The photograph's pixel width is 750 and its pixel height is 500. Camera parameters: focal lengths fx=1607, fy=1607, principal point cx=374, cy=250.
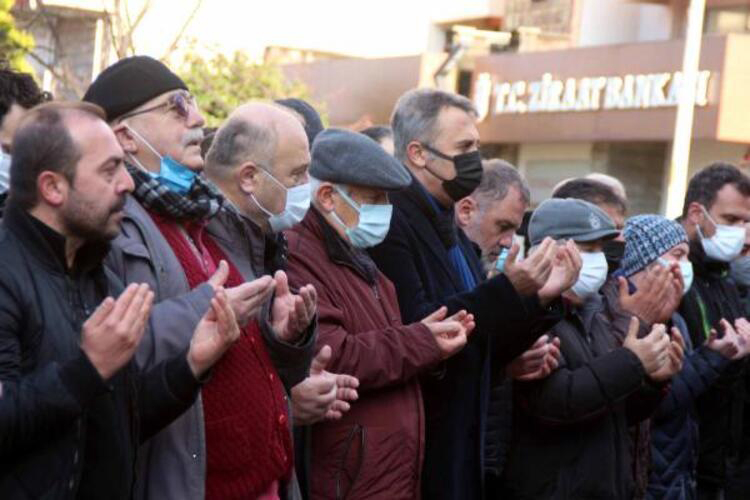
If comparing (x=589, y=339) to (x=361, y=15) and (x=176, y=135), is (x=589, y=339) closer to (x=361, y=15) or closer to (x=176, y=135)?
(x=176, y=135)

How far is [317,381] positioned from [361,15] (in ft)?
94.1

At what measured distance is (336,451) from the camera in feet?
18.5

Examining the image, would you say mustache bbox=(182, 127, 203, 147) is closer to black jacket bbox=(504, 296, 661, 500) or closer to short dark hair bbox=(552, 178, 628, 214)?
black jacket bbox=(504, 296, 661, 500)

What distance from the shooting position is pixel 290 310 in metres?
5.15

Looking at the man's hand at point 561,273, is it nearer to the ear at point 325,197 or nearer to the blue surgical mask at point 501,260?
the blue surgical mask at point 501,260

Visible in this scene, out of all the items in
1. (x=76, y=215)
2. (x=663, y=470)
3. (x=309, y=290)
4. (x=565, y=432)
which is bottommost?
(x=663, y=470)

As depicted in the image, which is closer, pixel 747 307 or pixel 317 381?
pixel 317 381

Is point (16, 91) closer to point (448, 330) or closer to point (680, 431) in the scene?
point (448, 330)

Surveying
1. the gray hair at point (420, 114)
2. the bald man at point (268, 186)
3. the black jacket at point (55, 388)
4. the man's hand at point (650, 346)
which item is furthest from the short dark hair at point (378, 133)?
the black jacket at point (55, 388)

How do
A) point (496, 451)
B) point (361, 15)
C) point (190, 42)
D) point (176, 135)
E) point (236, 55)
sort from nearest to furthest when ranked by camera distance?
point (176, 135) < point (496, 451) < point (190, 42) < point (236, 55) < point (361, 15)

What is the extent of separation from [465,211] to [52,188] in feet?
12.0

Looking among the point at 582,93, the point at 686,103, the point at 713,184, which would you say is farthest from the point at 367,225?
the point at 582,93

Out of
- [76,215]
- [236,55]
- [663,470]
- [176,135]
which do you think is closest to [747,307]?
[663,470]

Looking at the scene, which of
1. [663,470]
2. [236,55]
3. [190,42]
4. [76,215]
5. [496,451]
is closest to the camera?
[76,215]
